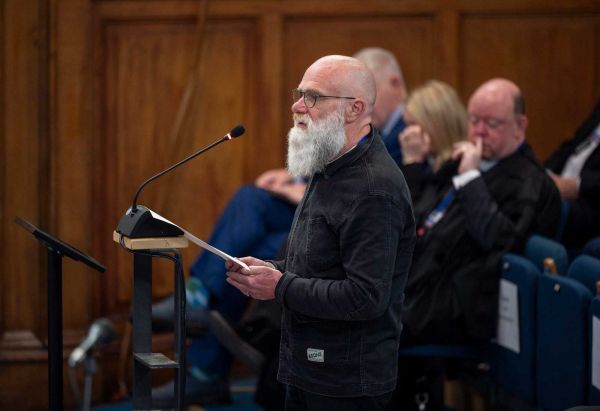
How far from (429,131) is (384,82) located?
1.75 ft

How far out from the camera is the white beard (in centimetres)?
238

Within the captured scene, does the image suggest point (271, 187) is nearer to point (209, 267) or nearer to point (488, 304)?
point (209, 267)

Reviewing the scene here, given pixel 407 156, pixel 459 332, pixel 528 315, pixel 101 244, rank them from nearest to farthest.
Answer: pixel 528 315, pixel 459 332, pixel 407 156, pixel 101 244

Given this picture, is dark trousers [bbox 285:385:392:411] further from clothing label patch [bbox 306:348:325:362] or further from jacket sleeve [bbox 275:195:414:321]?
jacket sleeve [bbox 275:195:414:321]

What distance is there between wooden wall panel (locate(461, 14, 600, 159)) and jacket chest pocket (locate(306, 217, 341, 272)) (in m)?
2.62

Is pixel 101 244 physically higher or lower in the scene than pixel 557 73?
lower

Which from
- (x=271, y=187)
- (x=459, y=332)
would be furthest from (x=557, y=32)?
(x=459, y=332)

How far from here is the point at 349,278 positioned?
7.51 feet

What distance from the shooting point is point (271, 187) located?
450 cm

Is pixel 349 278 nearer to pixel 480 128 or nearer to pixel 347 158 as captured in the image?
pixel 347 158

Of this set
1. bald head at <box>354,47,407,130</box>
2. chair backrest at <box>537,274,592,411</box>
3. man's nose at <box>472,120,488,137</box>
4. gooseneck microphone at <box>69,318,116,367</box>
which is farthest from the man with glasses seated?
chair backrest at <box>537,274,592,411</box>

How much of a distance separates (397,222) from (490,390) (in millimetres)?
1609

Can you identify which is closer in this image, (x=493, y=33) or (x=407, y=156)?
(x=407, y=156)

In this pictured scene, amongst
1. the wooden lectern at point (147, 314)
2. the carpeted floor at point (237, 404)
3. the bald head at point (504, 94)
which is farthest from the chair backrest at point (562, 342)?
the carpeted floor at point (237, 404)
